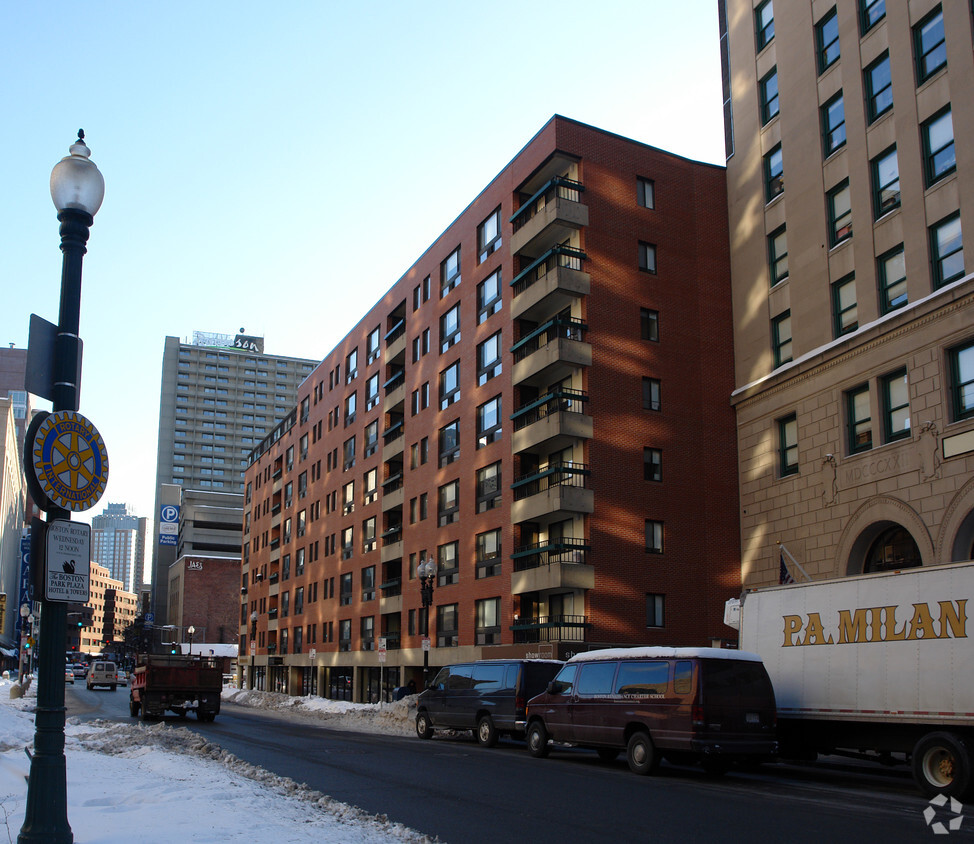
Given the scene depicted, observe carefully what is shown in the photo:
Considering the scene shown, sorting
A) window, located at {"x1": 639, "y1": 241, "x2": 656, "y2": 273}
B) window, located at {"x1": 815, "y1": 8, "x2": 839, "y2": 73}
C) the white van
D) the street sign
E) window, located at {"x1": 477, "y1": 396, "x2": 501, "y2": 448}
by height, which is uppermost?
window, located at {"x1": 815, "y1": 8, "x2": 839, "y2": 73}

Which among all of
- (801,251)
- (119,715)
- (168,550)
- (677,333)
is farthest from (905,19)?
(168,550)

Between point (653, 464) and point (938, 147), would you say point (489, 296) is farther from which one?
point (938, 147)

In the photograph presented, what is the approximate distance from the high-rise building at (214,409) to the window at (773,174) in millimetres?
154454

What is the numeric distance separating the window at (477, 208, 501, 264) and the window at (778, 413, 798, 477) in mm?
16046

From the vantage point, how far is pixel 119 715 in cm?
3625

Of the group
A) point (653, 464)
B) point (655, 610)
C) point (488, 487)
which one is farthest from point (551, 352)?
point (655, 610)

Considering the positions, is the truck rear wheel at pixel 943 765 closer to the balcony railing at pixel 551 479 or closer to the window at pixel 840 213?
the window at pixel 840 213

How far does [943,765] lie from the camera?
14688 millimetres

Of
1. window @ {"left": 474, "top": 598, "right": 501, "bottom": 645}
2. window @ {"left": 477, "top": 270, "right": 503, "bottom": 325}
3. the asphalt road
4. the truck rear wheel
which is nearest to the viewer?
the asphalt road

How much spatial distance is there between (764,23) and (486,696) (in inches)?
1150

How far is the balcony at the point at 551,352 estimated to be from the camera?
37.8 m

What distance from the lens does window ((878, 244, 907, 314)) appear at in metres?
29.7

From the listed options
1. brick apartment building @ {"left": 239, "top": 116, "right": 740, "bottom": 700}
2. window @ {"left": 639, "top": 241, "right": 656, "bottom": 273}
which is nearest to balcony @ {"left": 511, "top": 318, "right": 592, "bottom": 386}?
brick apartment building @ {"left": 239, "top": 116, "right": 740, "bottom": 700}

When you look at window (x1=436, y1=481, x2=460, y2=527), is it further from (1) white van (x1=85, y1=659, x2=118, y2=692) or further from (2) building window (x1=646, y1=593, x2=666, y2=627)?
(1) white van (x1=85, y1=659, x2=118, y2=692)
